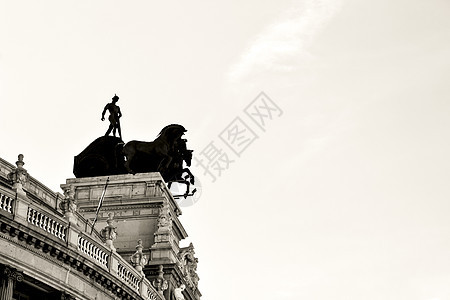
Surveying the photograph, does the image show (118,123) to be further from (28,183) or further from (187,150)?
(28,183)

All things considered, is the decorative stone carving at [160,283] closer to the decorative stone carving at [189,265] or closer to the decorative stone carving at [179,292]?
the decorative stone carving at [179,292]

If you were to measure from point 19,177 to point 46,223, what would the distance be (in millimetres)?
2086

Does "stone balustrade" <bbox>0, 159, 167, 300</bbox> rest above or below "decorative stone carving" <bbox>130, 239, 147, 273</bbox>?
below

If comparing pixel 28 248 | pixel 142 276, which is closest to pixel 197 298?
pixel 142 276

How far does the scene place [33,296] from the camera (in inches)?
1476

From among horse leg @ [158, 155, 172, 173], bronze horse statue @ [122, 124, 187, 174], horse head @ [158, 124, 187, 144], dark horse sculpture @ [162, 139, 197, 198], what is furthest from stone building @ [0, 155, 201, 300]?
horse head @ [158, 124, 187, 144]

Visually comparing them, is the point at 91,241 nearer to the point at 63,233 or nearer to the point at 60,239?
the point at 63,233

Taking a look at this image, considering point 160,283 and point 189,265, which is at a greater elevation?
point 189,265

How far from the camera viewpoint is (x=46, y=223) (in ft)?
124

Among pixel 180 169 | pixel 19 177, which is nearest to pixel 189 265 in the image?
pixel 180 169

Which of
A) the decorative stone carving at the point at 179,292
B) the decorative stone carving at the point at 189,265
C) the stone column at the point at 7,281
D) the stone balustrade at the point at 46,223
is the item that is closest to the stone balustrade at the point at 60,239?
the stone balustrade at the point at 46,223

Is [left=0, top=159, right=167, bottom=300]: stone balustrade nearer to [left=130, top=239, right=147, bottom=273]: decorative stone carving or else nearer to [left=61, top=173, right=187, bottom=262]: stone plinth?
[left=130, top=239, right=147, bottom=273]: decorative stone carving

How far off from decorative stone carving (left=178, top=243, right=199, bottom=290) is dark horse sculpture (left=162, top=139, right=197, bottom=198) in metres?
4.24

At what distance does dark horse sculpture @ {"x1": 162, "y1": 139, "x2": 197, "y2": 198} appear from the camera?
59.9 meters
